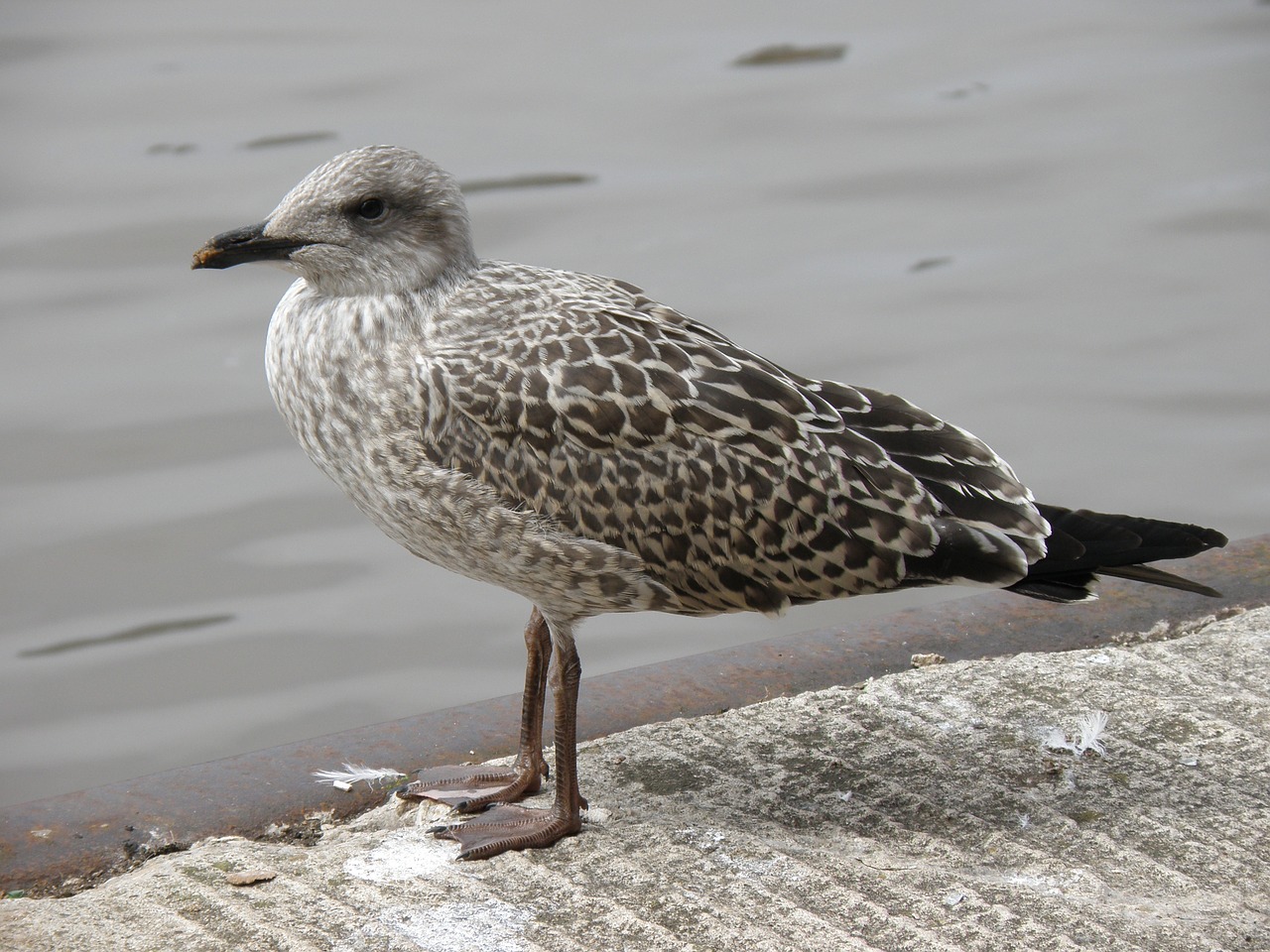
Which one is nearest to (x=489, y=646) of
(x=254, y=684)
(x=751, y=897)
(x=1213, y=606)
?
(x=254, y=684)

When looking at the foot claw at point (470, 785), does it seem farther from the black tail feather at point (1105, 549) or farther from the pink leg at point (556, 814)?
the black tail feather at point (1105, 549)

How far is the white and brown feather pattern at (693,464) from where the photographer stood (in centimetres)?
350

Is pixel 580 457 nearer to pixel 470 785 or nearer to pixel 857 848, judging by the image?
pixel 470 785

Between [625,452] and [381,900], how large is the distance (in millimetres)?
1075

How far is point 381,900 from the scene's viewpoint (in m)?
3.30

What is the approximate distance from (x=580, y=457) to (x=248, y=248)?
918mm

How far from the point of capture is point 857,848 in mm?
3492

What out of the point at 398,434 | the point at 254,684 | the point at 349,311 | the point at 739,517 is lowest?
the point at 254,684

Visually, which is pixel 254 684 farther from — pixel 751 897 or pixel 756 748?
pixel 751 897

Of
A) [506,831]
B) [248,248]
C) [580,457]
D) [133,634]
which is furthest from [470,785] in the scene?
[133,634]

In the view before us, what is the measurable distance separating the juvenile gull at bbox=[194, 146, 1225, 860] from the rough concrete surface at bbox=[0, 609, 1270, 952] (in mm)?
245

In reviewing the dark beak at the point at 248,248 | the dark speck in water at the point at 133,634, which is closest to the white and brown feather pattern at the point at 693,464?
the dark beak at the point at 248,248

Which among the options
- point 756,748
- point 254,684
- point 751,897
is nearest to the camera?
point 751,897

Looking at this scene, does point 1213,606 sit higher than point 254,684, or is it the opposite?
point 1213,606
